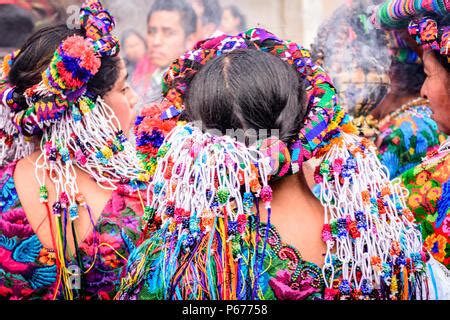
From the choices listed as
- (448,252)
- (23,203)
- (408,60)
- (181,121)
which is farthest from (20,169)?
(408,60)

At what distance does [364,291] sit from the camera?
1.46m

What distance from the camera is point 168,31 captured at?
13.6ft

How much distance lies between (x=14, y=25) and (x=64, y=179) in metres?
2.50

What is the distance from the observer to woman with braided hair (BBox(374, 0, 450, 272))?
79.1 inches

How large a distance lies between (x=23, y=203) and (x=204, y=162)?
745 millimetres

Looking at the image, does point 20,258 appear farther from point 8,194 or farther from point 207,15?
point 207,15

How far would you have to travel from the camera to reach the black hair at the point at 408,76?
308cm

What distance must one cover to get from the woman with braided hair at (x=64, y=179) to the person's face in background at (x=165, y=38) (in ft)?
7.10

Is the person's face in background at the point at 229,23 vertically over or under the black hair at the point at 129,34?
over

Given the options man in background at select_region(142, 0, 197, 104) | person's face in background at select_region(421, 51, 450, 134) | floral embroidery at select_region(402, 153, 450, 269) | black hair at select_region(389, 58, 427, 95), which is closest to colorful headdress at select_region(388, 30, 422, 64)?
black hair at select_region(389, 58, 427, 95)

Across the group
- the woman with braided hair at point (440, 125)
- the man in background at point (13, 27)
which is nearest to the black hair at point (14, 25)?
the man in background at point (13, 27)

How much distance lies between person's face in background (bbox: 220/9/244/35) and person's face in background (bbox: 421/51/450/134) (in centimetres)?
239

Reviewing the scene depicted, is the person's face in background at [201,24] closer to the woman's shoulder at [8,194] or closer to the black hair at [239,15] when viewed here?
the black hair at [239,15]

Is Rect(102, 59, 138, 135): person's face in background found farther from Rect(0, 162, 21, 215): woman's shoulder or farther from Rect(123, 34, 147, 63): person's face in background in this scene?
Rect(123, 34, 147, 63): person's face in background
